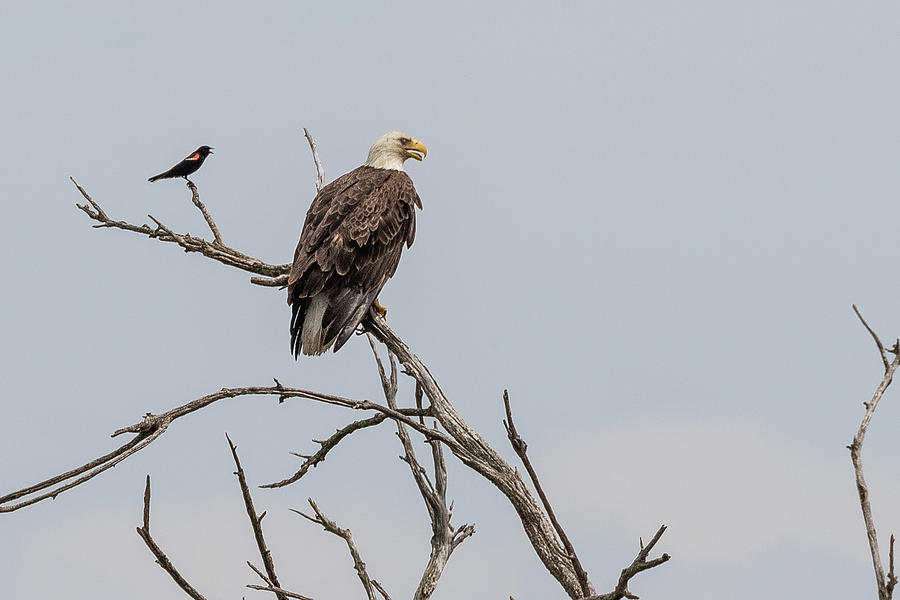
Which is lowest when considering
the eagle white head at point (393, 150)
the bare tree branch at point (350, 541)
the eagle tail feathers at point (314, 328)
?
the bare tree branch at point (350, 541)

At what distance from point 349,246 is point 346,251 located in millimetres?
63

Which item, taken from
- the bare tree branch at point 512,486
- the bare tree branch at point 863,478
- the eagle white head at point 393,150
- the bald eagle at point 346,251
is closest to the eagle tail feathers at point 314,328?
the bald eagle at point 346,251

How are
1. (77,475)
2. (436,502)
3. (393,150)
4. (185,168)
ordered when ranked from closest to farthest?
(77,475)
(436,502)
(393,150)
(185,168)

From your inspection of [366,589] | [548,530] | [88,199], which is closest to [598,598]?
[548,530]

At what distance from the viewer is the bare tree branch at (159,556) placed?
4.31 m

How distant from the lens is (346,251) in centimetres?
708

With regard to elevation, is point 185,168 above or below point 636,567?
above

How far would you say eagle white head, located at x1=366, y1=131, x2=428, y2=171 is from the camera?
8.40 metres

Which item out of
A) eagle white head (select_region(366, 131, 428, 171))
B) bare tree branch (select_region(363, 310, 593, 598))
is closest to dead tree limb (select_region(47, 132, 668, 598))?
bare tree branch (select_region(363, 310, 593, 598))

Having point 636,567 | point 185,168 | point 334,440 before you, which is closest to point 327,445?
point 334,440

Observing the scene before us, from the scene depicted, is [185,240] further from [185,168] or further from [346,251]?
[185,168]

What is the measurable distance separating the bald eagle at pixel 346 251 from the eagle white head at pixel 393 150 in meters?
0.19

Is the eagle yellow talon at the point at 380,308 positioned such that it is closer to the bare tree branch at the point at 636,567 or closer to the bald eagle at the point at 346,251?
the bald eagle at the point at 346,251

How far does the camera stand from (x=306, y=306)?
6.89 metres
